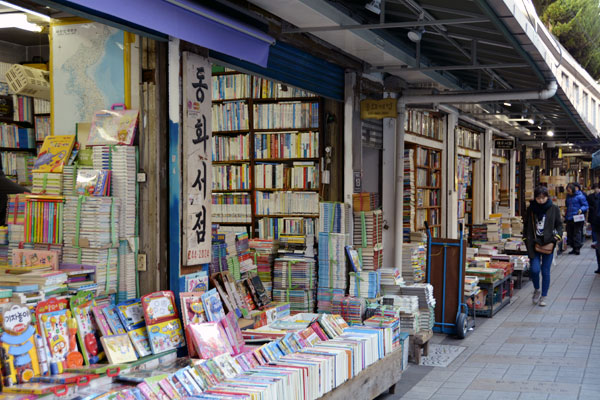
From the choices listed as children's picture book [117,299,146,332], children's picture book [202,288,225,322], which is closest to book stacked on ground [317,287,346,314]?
children's picture book [202,288,225,322]

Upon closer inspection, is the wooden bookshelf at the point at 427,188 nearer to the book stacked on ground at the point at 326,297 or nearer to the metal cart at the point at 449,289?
the metal cart at the point at 449,289

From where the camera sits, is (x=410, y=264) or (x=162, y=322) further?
(x=410, y=264)

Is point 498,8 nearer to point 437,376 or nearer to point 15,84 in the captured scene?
point 437,376

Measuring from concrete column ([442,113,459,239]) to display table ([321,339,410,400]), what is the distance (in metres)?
6.21

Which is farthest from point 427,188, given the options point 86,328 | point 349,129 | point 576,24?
point 576,24

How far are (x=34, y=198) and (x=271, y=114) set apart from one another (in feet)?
12.2

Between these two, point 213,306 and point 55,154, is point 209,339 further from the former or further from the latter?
point 55,154

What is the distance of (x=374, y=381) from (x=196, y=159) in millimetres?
2285

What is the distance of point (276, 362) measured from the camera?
14.8 feet

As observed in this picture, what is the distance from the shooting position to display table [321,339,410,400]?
4.74 metres

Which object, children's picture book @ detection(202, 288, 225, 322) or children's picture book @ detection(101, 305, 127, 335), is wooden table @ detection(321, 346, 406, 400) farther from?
children's picture book @ detection(101, 305, 127, 335)

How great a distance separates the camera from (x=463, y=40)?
23.2 ft

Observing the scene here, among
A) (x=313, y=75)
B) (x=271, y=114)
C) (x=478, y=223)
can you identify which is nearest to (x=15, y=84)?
(x=271, y=114)

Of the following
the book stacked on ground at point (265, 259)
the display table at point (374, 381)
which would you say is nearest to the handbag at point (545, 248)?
the display table at point (374, 381)
